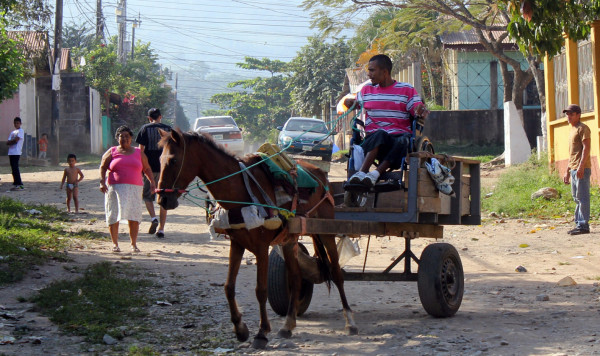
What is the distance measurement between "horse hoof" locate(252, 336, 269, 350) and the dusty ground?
8 centimetres

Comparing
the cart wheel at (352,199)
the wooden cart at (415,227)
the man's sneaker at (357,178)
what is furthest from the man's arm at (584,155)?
the man's sneaker at (357,178)

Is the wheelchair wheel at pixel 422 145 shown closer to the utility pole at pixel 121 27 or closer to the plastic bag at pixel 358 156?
the plastic bag at pixel 358 156

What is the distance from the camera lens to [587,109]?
14.3 meters

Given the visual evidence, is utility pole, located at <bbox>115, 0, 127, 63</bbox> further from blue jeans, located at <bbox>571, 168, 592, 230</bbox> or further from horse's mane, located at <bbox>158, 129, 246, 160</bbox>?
horse's mane, located at <bbox>158, 129, 246, 160</bbox>

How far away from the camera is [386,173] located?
6.92 meters

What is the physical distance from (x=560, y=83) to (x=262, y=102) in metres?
57.6

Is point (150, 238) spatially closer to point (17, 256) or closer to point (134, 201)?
point (134, 201)

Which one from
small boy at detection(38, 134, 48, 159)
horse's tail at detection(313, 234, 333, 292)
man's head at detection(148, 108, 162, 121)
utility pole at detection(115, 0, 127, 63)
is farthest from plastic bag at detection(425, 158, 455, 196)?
utility pole at detection(115, 0, 127, 63)

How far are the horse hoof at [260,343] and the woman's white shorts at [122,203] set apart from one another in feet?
16.1

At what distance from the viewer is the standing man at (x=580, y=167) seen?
10836 mm

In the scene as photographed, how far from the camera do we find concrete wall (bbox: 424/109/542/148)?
26.5 m

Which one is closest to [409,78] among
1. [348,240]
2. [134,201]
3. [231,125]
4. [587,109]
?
[231,125]

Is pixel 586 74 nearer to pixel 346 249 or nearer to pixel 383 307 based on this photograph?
pixel 383 307

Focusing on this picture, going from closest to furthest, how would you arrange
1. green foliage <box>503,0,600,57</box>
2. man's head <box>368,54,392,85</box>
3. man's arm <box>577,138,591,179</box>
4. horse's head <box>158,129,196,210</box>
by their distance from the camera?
horse's head <box>158,129,196,210</box> < man's head <box>368,54,392,85</box> < green foliage <box>503,0,600,57</box> < man's arm <box>577,138,591,179</box>
